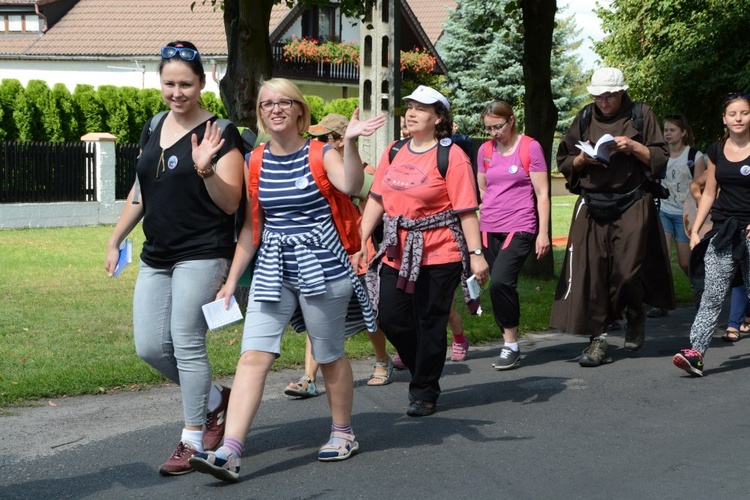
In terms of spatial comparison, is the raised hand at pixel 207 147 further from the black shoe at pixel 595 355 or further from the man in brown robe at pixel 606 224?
the black shoe at pixel 595 355

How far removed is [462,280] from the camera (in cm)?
639

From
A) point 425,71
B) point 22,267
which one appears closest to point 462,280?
point 22,267

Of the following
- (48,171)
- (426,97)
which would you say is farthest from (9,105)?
(426,97)

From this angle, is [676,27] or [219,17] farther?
[219,17]

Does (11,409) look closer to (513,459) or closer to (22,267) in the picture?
(513,459)

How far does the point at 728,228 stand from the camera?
24.9 feet

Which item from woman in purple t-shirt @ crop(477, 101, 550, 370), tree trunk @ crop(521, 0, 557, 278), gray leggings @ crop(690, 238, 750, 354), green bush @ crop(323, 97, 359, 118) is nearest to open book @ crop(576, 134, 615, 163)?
woman in purple t-shirt @ crop(477, 101, 550, 370)

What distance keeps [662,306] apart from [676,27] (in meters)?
21.2

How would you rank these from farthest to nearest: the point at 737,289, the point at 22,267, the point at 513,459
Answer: the point at 22,267, the point at 737,289, the point at 513,459

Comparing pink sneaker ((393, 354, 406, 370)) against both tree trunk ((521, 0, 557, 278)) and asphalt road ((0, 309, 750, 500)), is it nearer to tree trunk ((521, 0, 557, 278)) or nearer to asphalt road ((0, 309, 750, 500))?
asphalt road ((0, 309, 750, 500))

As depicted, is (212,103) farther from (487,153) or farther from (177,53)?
(177,53)

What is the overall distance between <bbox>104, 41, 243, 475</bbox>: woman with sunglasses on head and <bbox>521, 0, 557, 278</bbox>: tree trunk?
8032 millimetres

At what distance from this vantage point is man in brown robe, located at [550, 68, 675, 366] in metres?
7.79

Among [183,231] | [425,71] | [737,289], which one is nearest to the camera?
[183,231]
